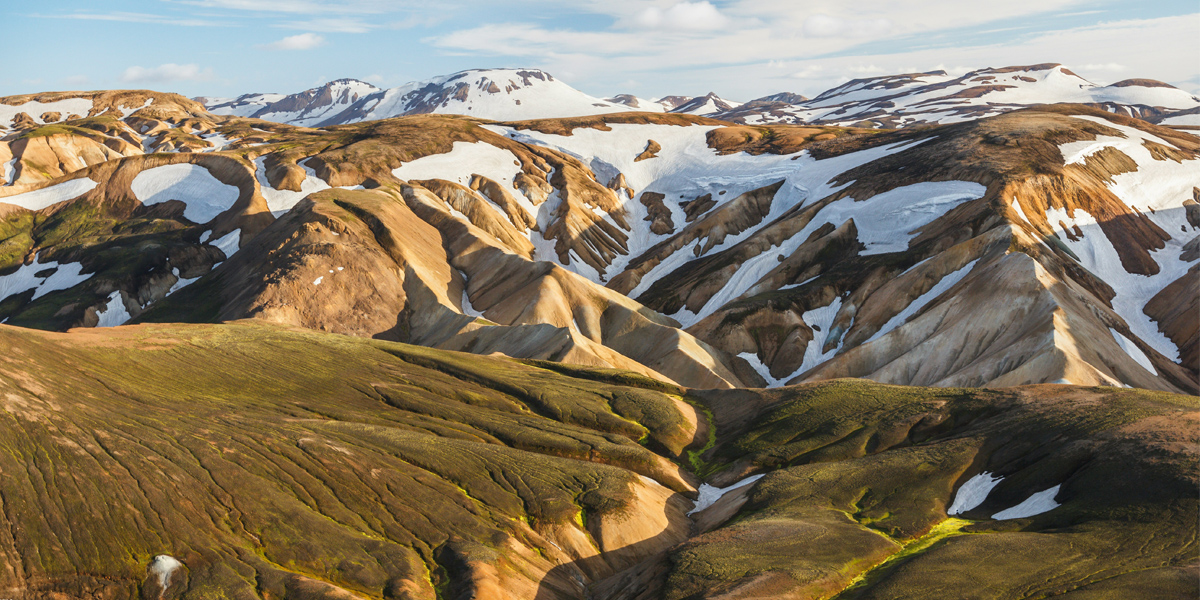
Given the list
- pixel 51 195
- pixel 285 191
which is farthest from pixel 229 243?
pixel 51 195

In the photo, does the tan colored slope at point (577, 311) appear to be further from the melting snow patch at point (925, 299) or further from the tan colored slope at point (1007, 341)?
the melting snow patch at point (925, 299)

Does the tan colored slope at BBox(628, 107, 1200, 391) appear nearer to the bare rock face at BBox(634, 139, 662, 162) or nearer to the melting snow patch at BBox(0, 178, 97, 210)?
the bare rock face at BBox(634, 139, 662, 162)

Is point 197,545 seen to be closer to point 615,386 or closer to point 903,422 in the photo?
point 615,386

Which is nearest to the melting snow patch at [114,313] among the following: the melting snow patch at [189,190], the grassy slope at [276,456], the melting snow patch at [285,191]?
the melting snow patch at [189,190]

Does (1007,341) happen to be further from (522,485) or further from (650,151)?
(650,151)

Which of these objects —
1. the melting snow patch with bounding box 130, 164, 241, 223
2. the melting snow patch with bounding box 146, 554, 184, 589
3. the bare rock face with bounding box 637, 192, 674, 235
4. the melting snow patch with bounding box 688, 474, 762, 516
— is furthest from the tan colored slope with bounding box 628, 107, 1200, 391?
the melting snow patch with bounding box 130, 164, 241, 223
